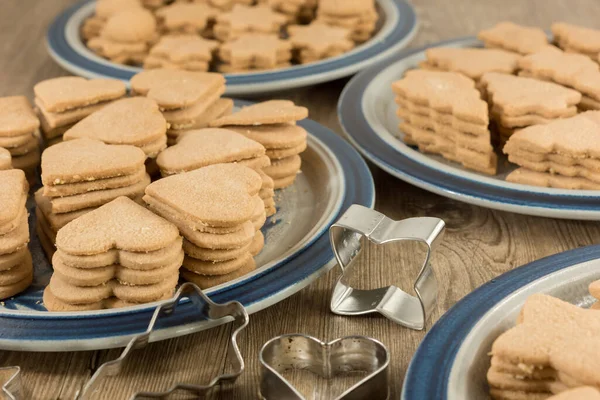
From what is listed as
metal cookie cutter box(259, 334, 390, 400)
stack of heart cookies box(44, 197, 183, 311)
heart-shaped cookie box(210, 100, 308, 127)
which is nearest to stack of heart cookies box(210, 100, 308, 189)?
heart-shaped cookie box(210, 100, 308, 127)

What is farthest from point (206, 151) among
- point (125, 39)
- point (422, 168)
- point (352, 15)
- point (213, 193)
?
point (352, 15)

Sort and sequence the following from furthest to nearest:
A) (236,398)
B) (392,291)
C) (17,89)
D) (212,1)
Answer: (212,1) → (17,89) → (392,291) → (236,398)

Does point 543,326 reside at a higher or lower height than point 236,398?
higher

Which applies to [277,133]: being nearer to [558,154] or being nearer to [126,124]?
[126,124]

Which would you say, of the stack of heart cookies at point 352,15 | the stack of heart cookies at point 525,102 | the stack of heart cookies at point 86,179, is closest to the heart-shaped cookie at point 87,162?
the stack of heart cookies at point 86,179

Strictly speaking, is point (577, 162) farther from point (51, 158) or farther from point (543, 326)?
point (51, 158)

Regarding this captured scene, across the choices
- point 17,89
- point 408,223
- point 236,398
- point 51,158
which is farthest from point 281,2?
point 236,398
